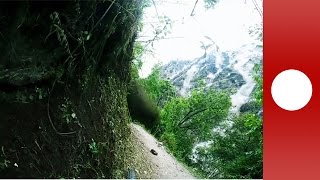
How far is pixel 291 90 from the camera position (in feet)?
2.02

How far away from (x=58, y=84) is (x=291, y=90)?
1479 mm

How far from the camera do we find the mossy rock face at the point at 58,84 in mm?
1504

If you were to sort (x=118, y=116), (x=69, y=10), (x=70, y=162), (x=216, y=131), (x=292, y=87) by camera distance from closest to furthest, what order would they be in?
1. (x=292, y=87)
2. (x=69, y=10)
3. (x=70, y=162)
4. (x=118, y=116)
5. (x=216, y=131)

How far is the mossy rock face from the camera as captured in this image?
1.50 metres

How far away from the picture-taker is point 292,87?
2.01 ft

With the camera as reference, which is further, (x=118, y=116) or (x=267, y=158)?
(x=118, y=116)

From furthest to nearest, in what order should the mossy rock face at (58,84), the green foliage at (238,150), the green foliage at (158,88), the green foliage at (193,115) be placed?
the green foliage at (193,115)
the green foliage at (158,88)
the green foliage at (238,150)
the mossy rock face at (58,84)

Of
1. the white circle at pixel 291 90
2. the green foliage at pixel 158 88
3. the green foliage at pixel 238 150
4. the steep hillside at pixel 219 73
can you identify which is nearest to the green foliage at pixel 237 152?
the green foliage at pixel 238 150

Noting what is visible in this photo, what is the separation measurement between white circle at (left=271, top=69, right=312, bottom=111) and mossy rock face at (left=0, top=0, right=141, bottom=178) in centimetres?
103

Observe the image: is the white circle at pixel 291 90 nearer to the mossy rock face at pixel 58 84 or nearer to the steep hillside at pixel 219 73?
the mossy rock face at pixel 58 84

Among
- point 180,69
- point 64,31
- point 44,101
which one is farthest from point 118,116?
point 180,69

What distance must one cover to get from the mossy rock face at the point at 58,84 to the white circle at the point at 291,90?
3.39 feet

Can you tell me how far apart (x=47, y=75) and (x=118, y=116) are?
90 cm

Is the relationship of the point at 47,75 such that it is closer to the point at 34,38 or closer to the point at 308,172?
the point at 34,38
